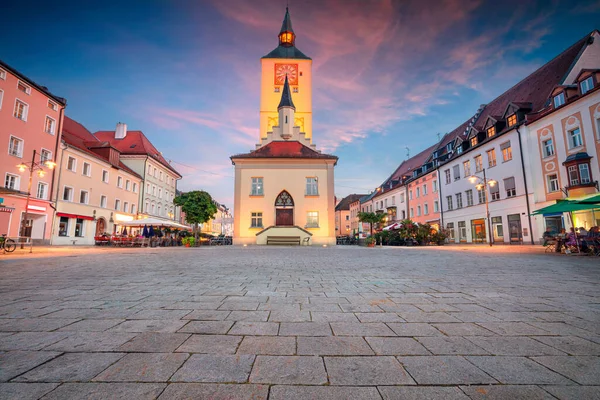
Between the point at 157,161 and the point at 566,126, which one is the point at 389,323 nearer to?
the point at 566,126

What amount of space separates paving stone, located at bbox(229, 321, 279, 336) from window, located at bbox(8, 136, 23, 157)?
29003 millimetres

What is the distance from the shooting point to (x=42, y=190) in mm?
24422

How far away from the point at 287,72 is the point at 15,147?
2801 centimetres

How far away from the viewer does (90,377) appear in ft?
5.79

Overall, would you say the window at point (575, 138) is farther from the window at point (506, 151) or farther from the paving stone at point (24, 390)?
the paving stone at point (24, 390)

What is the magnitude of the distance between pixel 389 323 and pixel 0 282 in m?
6.94

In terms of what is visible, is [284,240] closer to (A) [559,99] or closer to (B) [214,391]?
(A) [559,99]

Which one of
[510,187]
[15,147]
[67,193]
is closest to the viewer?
[15,147]

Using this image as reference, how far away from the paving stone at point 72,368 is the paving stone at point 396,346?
6.35 ft

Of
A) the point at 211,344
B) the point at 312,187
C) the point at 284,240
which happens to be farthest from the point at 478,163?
the point at 211,344

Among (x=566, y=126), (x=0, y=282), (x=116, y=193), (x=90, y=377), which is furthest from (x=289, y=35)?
(x=90, y=377)

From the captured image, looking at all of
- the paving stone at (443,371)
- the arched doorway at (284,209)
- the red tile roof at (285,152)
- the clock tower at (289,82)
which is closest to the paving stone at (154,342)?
the paving stone at (443,371)

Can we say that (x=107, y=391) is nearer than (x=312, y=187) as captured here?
Yes

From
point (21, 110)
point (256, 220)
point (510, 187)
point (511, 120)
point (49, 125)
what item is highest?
point (511, 120)
